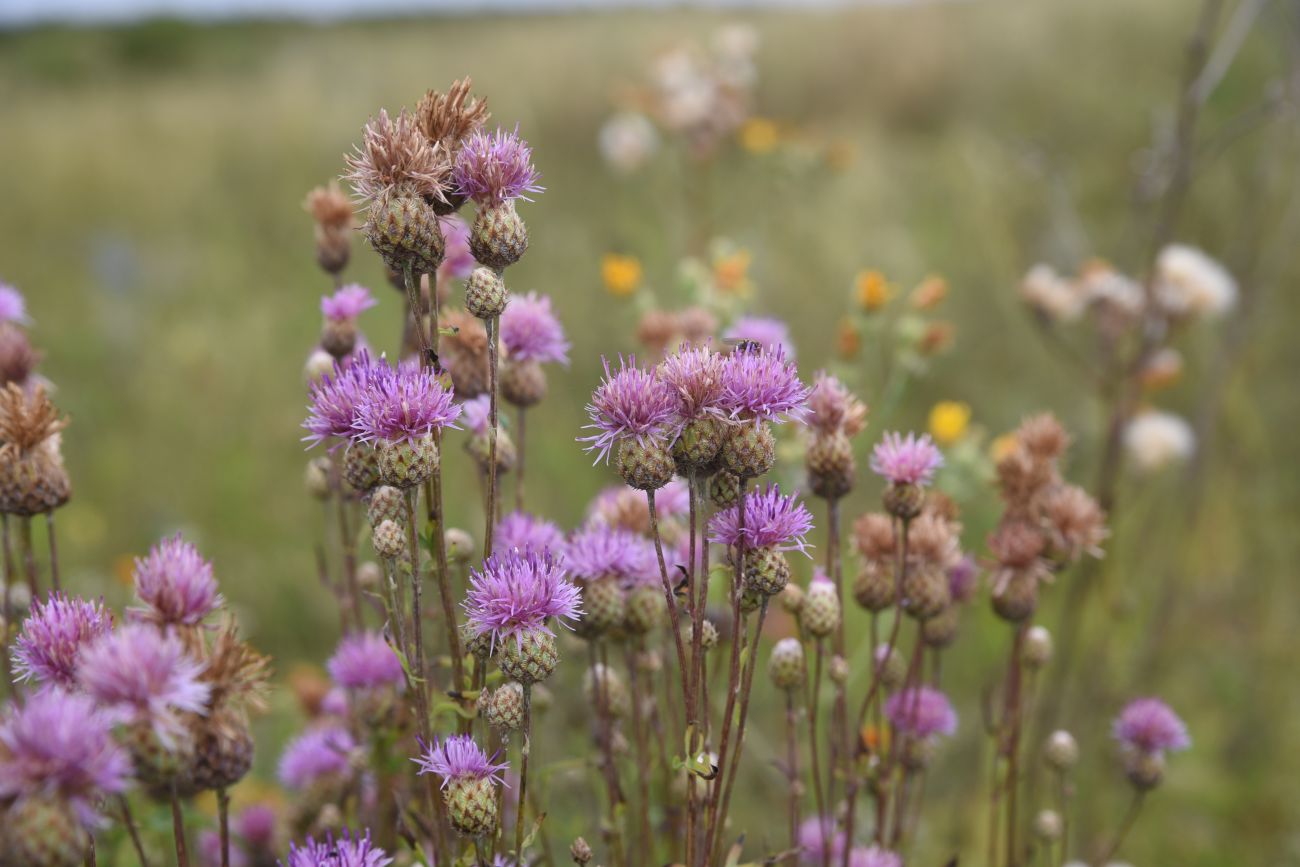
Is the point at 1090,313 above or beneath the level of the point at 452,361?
above

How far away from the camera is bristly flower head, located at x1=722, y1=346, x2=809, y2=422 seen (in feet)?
4.44

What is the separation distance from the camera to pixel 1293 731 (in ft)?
12.3

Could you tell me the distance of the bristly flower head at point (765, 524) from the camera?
1.44 meters

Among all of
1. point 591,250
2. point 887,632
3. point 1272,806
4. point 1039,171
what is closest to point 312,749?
point 887,632

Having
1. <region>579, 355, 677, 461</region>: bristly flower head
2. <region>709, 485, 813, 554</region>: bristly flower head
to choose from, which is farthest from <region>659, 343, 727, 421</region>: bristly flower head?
<region>709, 485, 813, 554</region>: bristly flower head

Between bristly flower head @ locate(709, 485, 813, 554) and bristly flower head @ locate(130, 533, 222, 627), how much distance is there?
2.13 ft

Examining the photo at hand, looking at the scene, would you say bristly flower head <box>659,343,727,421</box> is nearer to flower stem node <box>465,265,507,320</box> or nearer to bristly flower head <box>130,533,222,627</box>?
flower stem node <box>465,265,507,320</box>

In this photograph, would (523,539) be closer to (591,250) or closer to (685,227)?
(685,227)

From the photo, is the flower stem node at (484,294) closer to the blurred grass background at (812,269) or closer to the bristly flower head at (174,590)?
the bristly flower head at (174,590)

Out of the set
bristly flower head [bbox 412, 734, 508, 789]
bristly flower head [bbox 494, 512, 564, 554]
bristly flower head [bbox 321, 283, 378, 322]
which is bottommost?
bristly flower head [bbox 412, 734, 508, 789]

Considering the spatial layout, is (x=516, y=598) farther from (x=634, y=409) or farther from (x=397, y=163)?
(x=397, y=163)

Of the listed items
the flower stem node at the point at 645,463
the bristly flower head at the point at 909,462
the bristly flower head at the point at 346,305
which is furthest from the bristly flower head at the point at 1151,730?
the bristly flower head at the point at 346,305

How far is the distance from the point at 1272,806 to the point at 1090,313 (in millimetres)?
1737

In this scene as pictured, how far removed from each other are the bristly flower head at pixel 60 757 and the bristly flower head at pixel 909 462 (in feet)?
3.76
